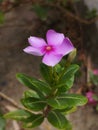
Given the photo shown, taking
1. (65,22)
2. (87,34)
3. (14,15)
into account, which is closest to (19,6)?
(14,15)

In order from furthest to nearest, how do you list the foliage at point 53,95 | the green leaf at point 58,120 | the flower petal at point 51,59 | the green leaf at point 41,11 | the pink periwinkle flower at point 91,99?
the green leaf at point 41,11
the pink periwinkle flower at point 91,99
the green leaf at point 58,120
the foliage at point 53,95
the flower petal at point 51,59

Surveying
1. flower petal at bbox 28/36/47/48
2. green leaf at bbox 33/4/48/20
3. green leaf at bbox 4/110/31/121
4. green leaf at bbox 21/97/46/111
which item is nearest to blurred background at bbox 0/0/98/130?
green leaf at bbox 33/4/48/20

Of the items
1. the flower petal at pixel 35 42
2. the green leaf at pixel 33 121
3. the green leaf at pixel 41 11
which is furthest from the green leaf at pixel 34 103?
the green leaf at pixel 41 11

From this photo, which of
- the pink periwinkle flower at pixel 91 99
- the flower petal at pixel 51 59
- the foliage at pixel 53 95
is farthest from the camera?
the pink periwinkle flower at pixel 91 99

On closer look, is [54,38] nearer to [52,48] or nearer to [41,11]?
[52,48]

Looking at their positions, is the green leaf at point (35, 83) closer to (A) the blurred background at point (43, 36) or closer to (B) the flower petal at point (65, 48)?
(B) the flower petal at point (65, 48)

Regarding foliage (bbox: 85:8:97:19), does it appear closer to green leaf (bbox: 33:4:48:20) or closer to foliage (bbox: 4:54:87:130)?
green leaf (bbox: 33:4:48:20)

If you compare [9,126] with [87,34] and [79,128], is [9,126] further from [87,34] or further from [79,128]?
[87,34]
